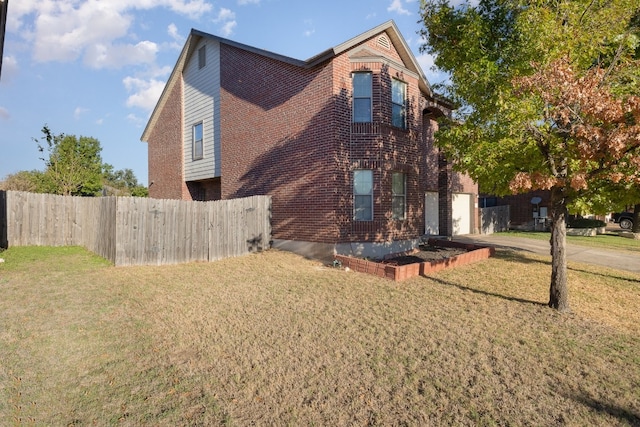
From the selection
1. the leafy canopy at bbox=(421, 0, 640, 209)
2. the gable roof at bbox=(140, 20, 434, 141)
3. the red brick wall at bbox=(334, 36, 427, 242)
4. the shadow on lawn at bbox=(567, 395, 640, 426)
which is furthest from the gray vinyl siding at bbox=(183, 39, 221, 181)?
the shadow on lawn at bbox=(567, 395, 640, 426)

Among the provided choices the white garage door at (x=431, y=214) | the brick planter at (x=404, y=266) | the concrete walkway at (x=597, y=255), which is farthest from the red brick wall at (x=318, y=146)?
the concrete walkway at (x=597, y=255)

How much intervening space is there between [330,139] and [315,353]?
7644 mm

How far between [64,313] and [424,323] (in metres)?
6.20

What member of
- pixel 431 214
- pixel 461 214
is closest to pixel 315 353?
pixel 431 214

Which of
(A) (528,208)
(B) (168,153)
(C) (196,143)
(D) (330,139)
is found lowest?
(A) (528,208)

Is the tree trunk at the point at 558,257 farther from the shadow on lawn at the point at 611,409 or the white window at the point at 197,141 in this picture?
the white window at the point at 197,141

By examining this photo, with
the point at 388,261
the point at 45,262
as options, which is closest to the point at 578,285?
the point at 388,261

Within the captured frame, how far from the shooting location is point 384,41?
12516 mm

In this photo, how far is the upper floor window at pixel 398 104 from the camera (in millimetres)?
12117

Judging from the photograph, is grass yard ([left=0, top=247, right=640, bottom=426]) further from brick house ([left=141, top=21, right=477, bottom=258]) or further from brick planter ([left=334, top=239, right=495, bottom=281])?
brick house ([left=141, top=21, right=477, bottom=258])

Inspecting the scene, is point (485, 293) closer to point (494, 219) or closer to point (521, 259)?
point (521, 259)

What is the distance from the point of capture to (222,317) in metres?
5.88

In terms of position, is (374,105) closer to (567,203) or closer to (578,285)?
(567,203)

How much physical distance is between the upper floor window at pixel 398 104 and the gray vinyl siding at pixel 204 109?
27.9 feet
